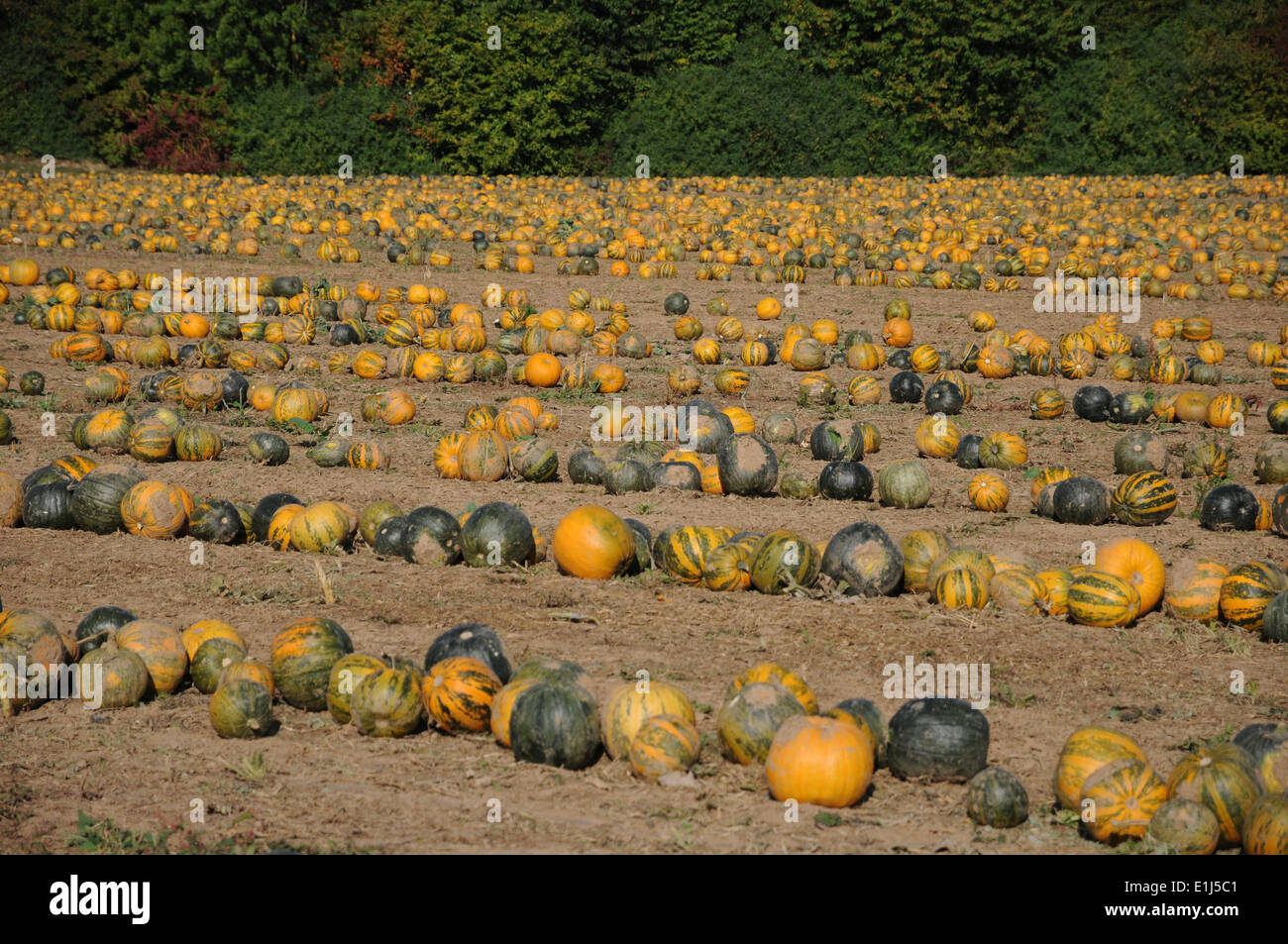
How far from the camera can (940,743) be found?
214 inches

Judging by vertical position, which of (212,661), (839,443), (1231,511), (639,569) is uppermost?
(839,443)

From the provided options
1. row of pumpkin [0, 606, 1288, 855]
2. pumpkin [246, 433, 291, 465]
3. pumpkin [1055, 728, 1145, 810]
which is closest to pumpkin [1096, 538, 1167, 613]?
row of pumpkin [0, 606, 1288, 855]

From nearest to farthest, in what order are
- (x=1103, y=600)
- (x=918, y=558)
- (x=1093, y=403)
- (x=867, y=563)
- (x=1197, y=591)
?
1. (x=1103, y=600)
2. (x=1197, y=591)
3. (x=867, y=563)
4. (x=918, y=558)
5. (x=1093, y=403)

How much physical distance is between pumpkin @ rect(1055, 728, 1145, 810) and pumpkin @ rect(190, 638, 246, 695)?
410 centimetres

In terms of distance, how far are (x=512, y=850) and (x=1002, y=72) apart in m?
41.5

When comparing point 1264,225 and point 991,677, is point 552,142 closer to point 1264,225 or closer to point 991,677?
point 1264,225

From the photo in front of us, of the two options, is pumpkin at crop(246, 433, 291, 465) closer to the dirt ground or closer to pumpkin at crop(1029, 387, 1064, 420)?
the dirt ground

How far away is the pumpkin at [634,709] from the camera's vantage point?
557 cm

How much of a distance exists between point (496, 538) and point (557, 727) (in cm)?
272

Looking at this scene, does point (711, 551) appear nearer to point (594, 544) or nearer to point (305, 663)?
point (594, 544)

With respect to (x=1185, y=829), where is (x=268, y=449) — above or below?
above

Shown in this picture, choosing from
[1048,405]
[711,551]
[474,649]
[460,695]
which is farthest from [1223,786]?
[1048,405]

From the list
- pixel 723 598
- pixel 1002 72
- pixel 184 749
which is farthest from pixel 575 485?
pixel 1002 72

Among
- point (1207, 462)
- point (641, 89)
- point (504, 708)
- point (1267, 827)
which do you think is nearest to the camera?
point (1267, 827)
